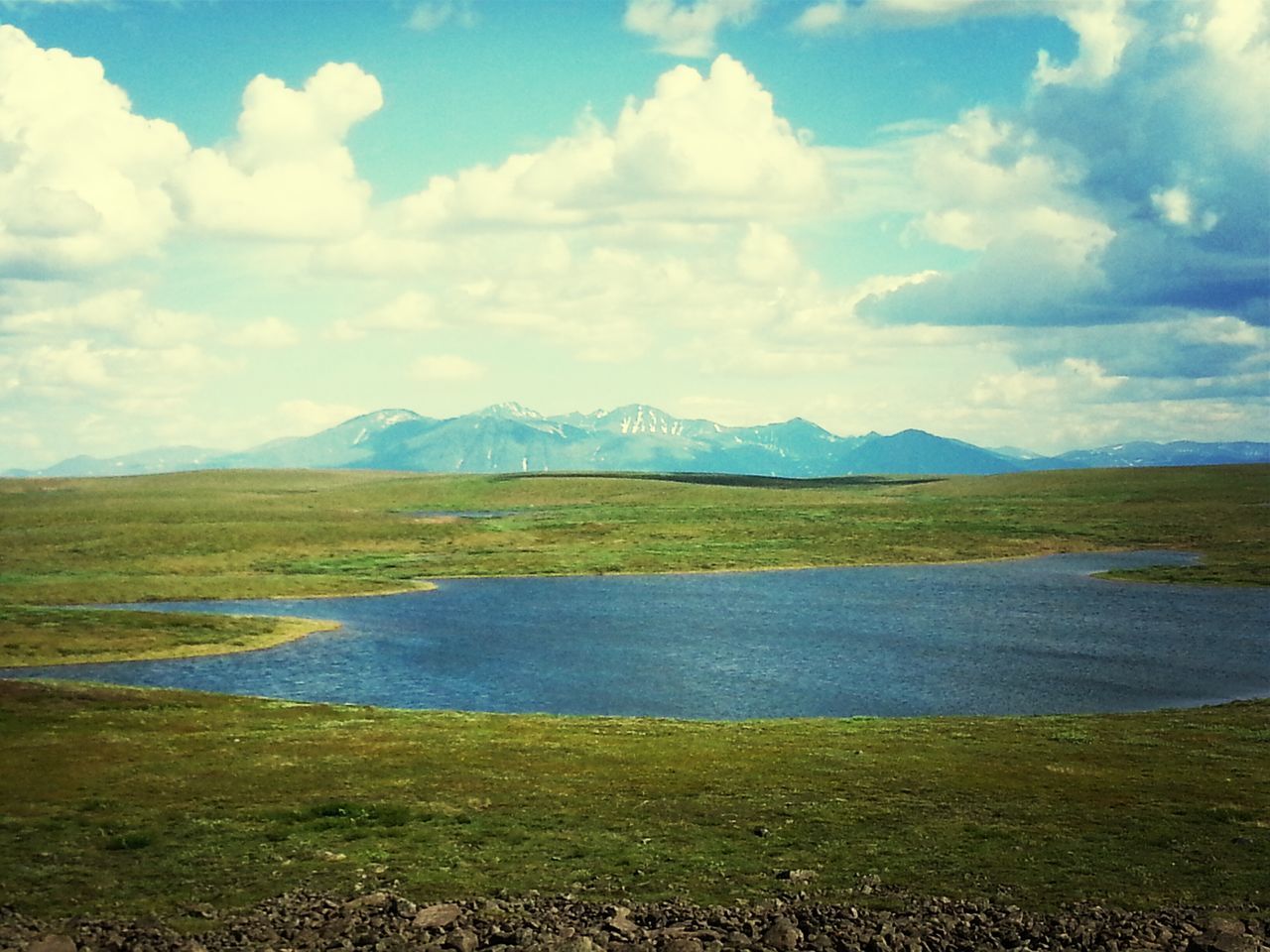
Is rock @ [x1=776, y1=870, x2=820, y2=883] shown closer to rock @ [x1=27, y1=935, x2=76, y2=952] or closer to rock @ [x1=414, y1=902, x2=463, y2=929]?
rock @ [x1=414, y1=902, x2=463, y2=929]

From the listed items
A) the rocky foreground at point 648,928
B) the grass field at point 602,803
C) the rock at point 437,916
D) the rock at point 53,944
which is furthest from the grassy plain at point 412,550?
the rock at point 437,916

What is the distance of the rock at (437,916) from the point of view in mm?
24359

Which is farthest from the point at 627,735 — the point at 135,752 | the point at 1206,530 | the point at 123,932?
the point at 1206,530

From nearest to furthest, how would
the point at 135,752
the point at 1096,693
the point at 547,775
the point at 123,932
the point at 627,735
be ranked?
the point at 123,932
the point at 547,775
the point at 135,752
the point at 627,735
the point at 1096,693

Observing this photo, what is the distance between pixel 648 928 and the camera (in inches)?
971

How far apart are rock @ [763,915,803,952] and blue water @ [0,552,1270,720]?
36.4m

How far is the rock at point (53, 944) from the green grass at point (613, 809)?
6.59 feet

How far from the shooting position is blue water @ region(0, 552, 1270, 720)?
65.6 m

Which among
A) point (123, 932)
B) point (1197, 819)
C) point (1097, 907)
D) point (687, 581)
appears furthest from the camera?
point (687, 581)

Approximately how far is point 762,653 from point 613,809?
48.9 metres

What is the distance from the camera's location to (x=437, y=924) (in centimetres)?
2438

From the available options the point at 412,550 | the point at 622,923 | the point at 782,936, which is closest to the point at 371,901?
the point at 622,923

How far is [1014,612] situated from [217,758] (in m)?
82.9

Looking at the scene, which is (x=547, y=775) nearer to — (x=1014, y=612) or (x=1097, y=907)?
(x=1097, y=907)
